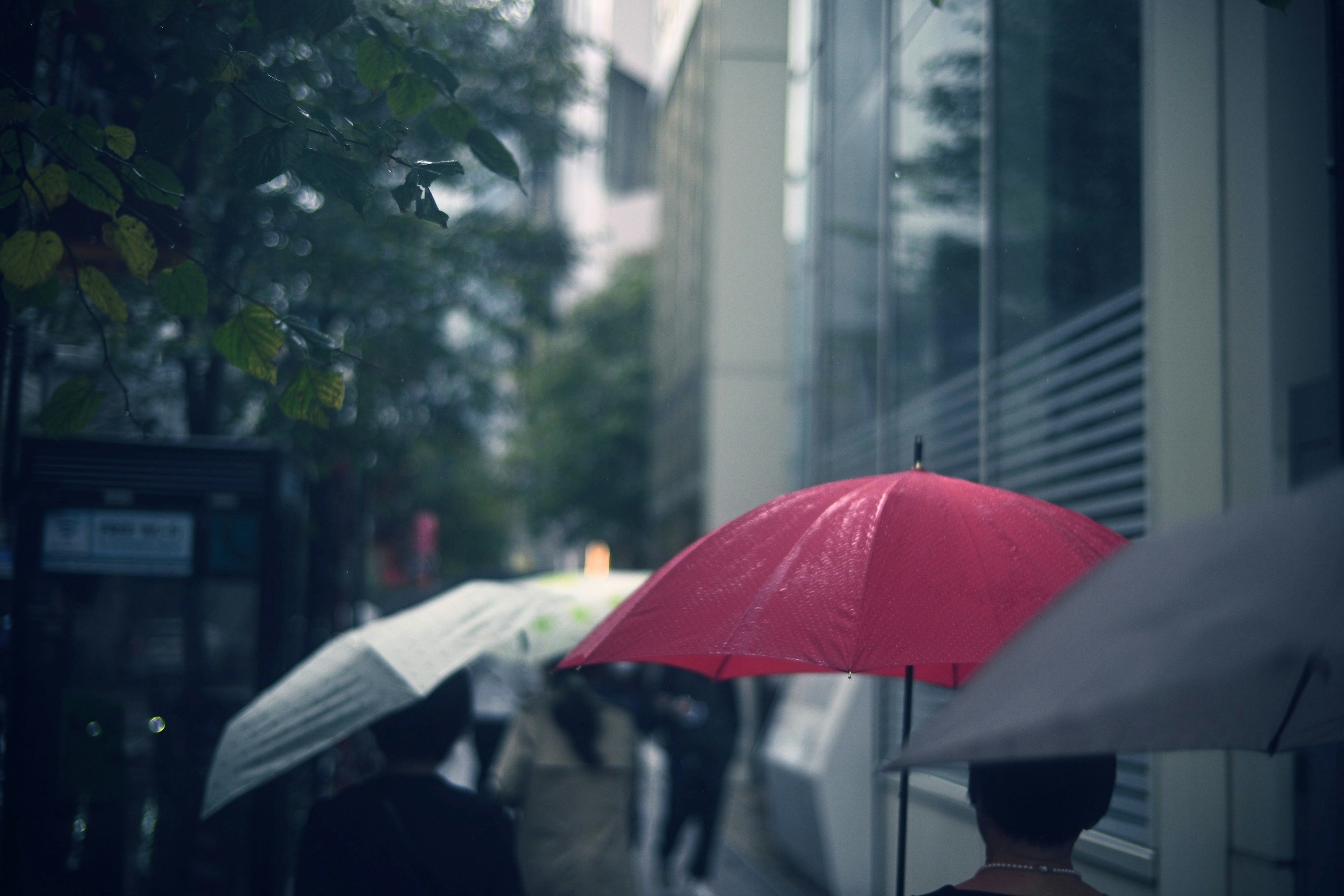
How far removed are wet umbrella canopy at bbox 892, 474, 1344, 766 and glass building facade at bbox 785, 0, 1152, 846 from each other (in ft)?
10.5

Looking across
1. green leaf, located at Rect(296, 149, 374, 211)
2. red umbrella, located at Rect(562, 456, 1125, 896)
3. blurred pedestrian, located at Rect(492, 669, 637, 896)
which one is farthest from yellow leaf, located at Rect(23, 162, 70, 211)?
blurred pedestrian, located at Rect(492, 669, 637, 896)

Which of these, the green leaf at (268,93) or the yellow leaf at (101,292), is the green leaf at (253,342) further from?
the green leaf at (268,93)

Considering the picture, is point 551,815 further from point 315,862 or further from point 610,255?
point 610,255

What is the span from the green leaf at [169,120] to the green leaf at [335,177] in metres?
0.26

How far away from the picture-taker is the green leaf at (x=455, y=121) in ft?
11.6

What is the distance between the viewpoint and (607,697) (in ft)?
24.6

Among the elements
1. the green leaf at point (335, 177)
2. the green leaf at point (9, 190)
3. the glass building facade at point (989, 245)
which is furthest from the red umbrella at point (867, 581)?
the glass building facade at point (989, 245)

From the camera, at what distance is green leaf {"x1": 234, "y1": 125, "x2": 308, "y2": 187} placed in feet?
10.2

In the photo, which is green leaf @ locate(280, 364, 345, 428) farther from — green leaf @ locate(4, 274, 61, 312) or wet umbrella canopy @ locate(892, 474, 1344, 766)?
wet umbrella canopy @ locate(892, 474, 1344, 766)

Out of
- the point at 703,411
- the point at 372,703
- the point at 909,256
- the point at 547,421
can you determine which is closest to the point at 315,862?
the point at 372,703

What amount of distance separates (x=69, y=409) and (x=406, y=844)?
139cm

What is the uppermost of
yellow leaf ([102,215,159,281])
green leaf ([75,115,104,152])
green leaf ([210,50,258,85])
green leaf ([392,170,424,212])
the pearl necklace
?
green leaf ([210,50,258,85])

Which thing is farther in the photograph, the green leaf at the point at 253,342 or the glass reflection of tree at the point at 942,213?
the glass reflection of tree at the point at 942,213

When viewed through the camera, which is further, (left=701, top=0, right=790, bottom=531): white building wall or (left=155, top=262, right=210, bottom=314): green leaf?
(left=701, top=0, right=790, bottom=531): white building wall
